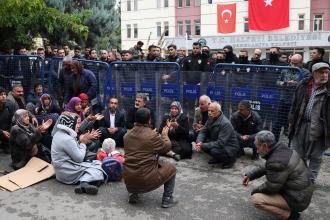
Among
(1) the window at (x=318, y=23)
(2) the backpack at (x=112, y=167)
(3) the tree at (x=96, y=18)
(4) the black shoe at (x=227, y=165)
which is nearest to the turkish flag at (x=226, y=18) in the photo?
(1) the window at (x=318, y=23)

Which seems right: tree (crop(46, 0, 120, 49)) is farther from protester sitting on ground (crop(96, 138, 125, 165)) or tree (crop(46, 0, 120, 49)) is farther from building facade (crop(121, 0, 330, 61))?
protester sitting on ground (crop(96, 138, 125, 165))

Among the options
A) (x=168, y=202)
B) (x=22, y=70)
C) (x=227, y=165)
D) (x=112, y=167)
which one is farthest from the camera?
(x=22, y=70)

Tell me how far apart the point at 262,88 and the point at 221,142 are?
4.78 ft

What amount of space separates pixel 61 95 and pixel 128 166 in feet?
15.3

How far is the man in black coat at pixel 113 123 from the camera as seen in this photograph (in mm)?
7828

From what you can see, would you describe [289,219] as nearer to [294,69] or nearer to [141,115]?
[141,115]

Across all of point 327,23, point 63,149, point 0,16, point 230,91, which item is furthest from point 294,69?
point 327,23

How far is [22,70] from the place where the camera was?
984 centimetres

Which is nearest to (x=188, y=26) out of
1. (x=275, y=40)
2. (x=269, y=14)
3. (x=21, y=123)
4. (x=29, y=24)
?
(x=269, y=14)

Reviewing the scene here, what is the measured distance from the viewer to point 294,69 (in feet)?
22.5

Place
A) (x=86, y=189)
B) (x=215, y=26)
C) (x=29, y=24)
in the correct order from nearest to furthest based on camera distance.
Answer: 1. (x=86, y=189)
2. (x=29, y=24)
3. (x=215, y=26)

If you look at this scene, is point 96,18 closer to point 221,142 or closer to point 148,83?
point 148,83

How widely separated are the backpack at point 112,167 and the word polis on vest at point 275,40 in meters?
27.6

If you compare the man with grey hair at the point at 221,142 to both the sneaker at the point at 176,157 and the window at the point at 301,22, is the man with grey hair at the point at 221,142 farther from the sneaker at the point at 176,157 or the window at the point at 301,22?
the window at the point at 301,22
